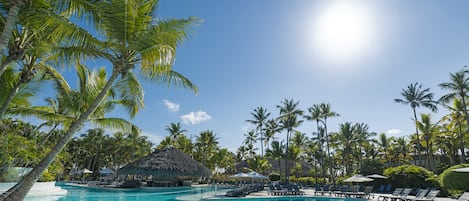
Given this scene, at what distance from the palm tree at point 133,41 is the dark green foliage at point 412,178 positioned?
62.5 ft

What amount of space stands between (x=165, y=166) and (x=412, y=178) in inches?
674

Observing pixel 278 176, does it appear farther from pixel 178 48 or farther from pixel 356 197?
pixel 178 48

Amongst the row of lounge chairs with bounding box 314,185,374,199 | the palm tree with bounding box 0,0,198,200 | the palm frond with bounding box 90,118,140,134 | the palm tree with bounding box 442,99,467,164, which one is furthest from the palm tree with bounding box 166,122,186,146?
the palm tree with bounding box 0,0,198,200

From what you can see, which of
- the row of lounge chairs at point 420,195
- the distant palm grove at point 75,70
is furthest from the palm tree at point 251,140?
the row of lounge chairs at point 420,195

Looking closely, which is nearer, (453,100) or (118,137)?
(453,100)

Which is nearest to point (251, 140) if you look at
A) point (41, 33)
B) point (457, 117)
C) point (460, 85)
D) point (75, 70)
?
point (457, 117)

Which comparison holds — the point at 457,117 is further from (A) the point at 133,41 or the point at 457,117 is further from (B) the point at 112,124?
(A) the point at 133,41

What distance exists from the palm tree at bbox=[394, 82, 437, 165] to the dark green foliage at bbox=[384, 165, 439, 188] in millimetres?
8485

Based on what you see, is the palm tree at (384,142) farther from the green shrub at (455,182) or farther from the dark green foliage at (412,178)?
the green shrub at (455,182)

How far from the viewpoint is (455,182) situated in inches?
568

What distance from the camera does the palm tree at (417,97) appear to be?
25.9m

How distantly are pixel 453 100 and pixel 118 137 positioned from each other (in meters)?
40.9

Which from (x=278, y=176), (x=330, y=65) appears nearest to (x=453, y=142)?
(x=278, y=176)

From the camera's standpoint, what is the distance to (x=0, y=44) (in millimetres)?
3762
